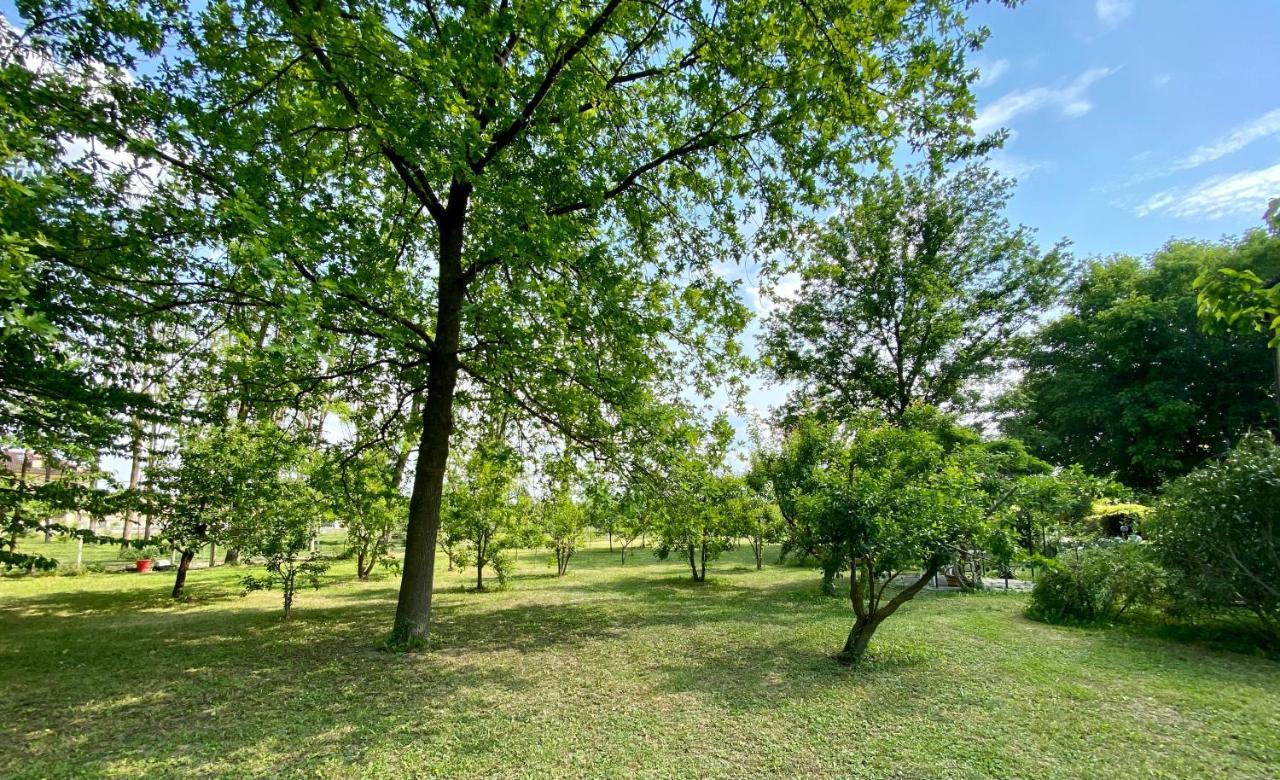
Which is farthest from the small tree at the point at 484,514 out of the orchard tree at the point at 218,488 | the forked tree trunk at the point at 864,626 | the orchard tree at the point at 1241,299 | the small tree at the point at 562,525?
the orchard tree at the point at 1241,299

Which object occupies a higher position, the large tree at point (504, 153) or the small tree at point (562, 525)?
the large tree at point (504, 153)

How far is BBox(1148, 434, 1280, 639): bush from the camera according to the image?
6605 millimetres

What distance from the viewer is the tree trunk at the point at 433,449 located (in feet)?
22.6

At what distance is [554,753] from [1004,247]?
2001 cm

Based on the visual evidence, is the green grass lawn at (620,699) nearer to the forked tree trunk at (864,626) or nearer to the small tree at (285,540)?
the forked tree trunk at (864,626)

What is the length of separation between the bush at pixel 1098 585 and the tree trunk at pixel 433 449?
955cm

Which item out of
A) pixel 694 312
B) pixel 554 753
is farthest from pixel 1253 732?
pixel 694 312

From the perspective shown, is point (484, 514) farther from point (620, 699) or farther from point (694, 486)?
point (620, 699)

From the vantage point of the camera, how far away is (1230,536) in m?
6.87

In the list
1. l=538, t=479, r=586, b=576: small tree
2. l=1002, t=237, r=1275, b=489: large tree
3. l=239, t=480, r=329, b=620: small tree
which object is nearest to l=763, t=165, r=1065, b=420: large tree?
l=1002, t=237, r=1275, b=489: large tree

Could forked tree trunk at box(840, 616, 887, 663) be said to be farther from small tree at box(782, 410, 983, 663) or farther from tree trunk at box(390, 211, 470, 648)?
tree trunk at box(390, 211, 470, 648)

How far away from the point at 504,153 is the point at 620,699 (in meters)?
6.56

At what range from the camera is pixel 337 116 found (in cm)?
529

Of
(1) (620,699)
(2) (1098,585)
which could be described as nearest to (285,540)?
(1) (620,699)
